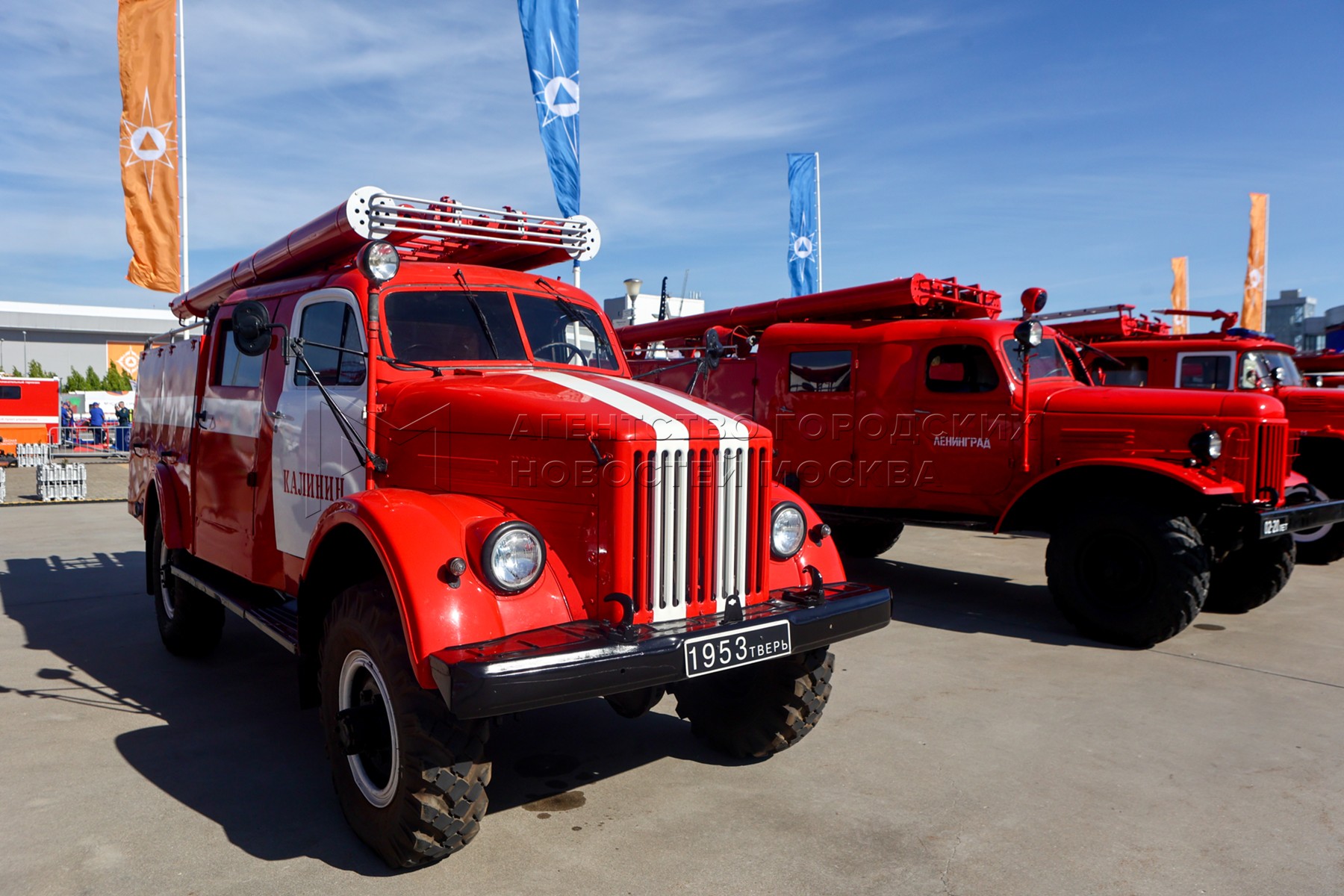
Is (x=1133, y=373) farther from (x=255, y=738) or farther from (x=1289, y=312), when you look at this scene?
(x=1289, y=312)

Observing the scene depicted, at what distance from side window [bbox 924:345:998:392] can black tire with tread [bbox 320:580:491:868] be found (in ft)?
17.4

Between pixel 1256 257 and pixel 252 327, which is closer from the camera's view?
pixel 252 327

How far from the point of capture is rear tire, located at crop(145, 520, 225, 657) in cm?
572

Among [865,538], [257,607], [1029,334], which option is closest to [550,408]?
[257,607]

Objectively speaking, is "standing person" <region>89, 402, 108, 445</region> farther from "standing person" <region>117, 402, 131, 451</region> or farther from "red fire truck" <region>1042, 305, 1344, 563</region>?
"red fire truck" <region>1042, 305, 1344, 563</region>

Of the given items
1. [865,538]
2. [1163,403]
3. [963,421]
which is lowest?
[865,538]

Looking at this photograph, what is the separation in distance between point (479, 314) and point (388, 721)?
1963mm

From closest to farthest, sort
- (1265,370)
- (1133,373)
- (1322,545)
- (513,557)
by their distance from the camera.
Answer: (513,557)
(1322,545)
(1265,370)
(1133,373)

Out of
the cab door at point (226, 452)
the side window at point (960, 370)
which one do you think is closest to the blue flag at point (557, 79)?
the side window at point (960, 370)

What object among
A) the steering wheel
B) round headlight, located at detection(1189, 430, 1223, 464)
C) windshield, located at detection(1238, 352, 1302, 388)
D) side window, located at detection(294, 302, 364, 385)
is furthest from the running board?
windshield, located at detection(1238, 352, 1302, 388)

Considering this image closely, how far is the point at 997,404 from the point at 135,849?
6.05 m

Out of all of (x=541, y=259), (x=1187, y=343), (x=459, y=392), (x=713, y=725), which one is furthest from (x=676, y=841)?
(x=1187, y=343)

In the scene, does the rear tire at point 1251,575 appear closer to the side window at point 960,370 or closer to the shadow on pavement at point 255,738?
the side window at point 960,370

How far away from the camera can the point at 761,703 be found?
4.11 meters
